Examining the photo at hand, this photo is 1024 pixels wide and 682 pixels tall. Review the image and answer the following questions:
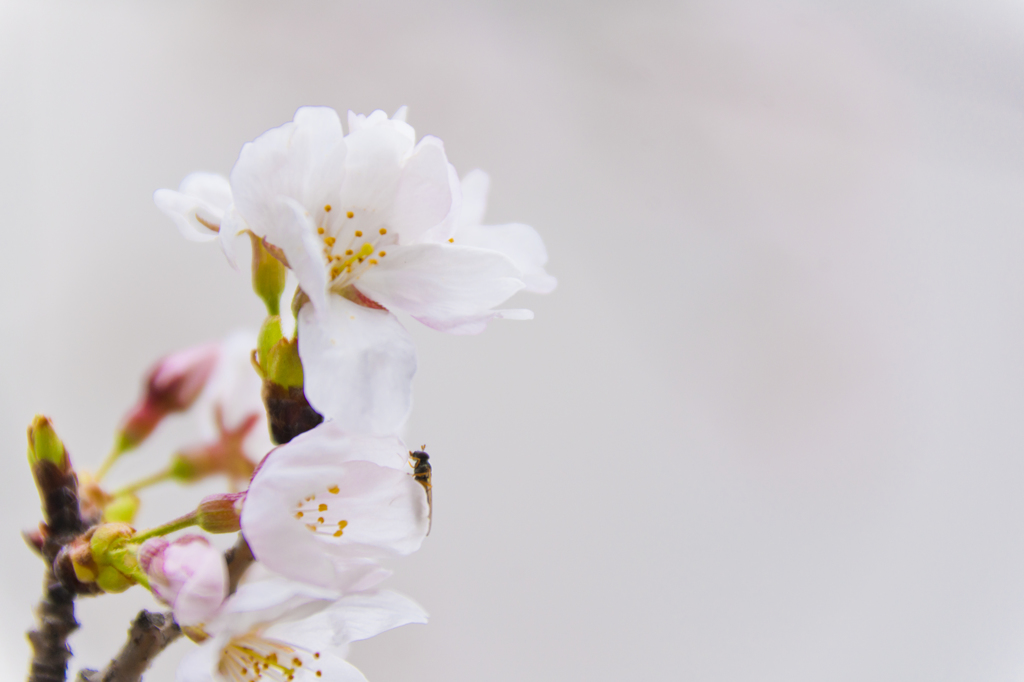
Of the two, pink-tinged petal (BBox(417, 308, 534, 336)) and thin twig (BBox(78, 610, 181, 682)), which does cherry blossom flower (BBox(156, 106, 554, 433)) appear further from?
thin twig (BBox(78, 610, 181, 682))

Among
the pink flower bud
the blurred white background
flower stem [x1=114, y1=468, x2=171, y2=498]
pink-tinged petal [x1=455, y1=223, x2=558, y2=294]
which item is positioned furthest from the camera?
the blurred white background

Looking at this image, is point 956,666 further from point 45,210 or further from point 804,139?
point 45,210

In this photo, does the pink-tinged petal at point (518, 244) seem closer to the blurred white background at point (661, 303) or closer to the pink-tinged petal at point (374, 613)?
the pink-tinged petal at point (374, 613)

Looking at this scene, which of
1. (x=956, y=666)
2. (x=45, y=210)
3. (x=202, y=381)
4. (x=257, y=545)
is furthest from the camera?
(x=956, y=666)

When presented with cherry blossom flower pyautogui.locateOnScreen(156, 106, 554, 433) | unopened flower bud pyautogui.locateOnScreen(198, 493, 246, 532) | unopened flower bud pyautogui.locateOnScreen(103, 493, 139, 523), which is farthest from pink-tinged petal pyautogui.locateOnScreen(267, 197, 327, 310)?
unopened flower bud pyautogui.locateOnScreen(103, 493, 139, 523)

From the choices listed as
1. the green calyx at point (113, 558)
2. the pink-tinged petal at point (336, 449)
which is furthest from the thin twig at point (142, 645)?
the pink-tinged petal at point (336, 449)

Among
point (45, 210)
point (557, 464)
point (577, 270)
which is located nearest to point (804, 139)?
point (577, 270)

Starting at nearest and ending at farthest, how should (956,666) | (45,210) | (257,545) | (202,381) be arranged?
1. (257,545)
2. (202,381)
3. (45,210)
4. (956,666)

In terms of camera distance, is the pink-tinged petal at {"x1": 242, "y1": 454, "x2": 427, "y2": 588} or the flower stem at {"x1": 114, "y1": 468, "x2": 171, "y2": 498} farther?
the flower stem at {"x1": 114, "y1": 468, "x2": 171, "y2": 498}
